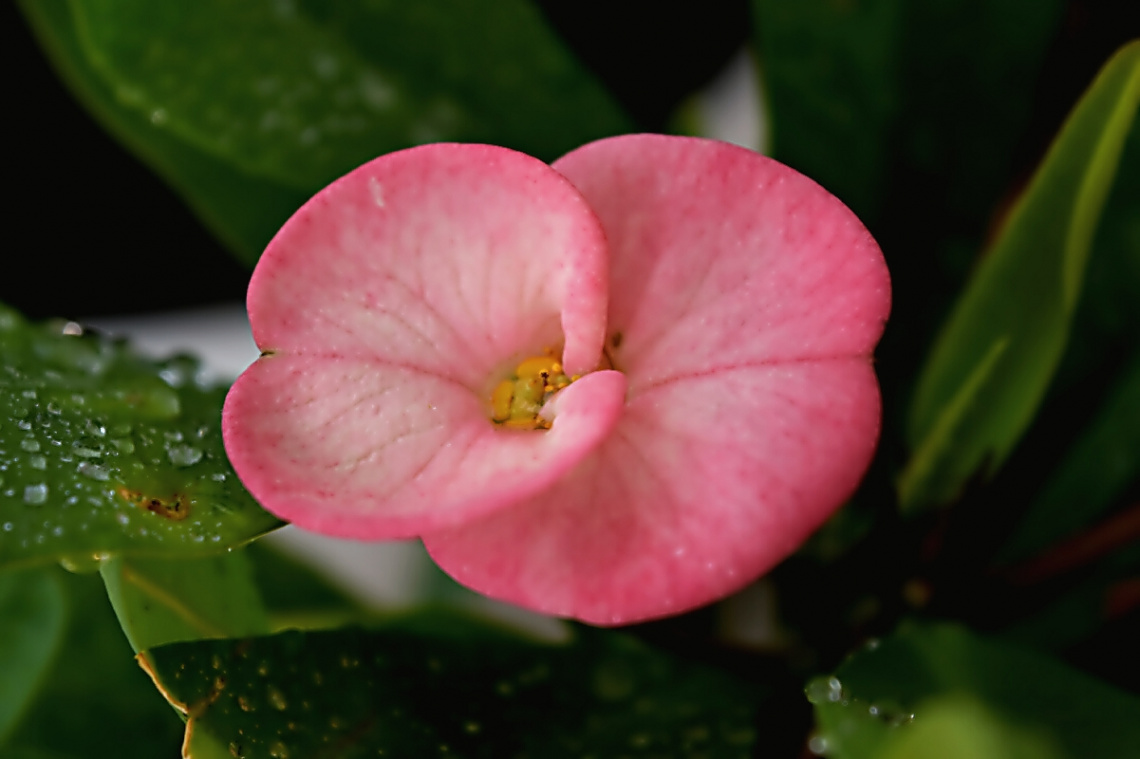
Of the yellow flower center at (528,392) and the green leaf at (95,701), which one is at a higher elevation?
the yellow flower center at (528,392)

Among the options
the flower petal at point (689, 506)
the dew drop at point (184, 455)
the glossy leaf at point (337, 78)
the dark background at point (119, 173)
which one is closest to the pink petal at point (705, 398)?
the flower petal at point (689, 506)

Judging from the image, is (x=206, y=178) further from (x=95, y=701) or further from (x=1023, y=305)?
(x=1023, y=305)

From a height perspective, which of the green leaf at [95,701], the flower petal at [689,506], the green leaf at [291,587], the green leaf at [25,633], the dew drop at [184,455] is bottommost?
the green leaf at [291,587]

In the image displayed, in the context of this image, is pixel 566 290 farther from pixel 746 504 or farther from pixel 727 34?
pixel 727 34

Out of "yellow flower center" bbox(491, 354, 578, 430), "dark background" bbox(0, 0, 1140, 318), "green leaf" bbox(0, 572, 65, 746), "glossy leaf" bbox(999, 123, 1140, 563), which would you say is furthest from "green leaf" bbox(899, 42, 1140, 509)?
"dark background" bbox(0, 0, 1140, 318)

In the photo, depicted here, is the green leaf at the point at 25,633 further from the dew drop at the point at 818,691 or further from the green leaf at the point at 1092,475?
the green leaf at the point at 1092,475

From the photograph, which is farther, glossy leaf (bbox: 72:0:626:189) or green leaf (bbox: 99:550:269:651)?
glossy leaf (bbox: 72:0:626:189)

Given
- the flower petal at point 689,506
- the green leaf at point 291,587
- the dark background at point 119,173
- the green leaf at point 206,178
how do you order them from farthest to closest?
the dark background at point 119,173 < the green leaf at point 291,587 < the green leaf at point 206,178 < the flower petal at point 689,506

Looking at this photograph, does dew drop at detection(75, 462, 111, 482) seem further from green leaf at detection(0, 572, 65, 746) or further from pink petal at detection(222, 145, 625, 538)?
green leaf at detection(0, 572, 65, 746)

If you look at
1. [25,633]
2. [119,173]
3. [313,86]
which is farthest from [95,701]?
[119,173]
